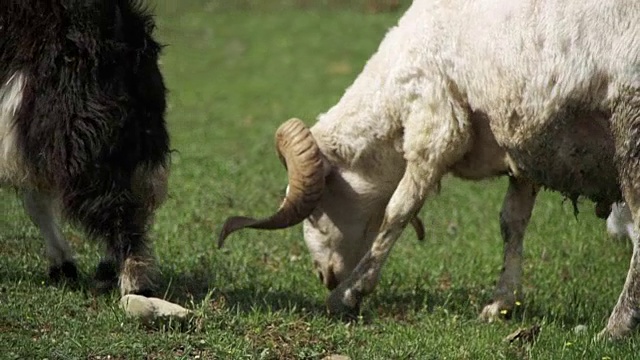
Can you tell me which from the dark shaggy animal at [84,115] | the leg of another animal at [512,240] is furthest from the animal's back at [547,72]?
the dark shaggy animal at [84,115]

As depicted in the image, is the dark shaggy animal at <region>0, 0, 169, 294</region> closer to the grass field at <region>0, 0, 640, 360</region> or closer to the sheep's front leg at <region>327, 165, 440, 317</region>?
the grass field at <region>0, 0, 640, 360</region>

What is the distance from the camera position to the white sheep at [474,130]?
22.1 ft

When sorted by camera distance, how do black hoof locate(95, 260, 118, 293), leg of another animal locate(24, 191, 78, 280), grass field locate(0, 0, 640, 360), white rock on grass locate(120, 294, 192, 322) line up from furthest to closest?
leg of another animal locate(24, 191, 78, 280)
black hoof locate(95, 260, 118, 293)
white rock on grass locate(120, 294, 192, 322)
grass field locate(0, 0, 640, 360)

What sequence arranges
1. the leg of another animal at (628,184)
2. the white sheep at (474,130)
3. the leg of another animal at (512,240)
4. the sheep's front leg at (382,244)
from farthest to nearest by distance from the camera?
the leg of another animal at (512,240) < the sheep's front leg at (382,244) < the white sheep at (474,130) < the leg of another animal at (628,184)

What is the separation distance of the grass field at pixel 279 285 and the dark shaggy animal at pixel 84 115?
1.55ft

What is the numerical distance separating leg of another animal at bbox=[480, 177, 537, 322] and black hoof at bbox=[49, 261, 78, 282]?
2593 millimetres

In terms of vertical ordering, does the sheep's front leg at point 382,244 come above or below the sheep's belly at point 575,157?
below

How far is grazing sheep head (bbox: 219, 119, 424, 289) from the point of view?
8125 millimetres

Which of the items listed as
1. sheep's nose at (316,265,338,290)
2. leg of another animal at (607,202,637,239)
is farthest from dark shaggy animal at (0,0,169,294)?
leg of another animal at (607,202,637,239)

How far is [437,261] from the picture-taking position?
30.8ft

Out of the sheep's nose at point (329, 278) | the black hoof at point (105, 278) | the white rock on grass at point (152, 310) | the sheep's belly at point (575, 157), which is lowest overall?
the sheep's nose at point (329, 278)

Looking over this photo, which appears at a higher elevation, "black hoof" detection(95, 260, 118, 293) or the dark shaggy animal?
the dark shaggy animal

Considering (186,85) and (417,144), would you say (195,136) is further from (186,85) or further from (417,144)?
(417,144)

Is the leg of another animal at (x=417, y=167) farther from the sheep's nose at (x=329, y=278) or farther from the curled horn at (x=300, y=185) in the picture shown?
the curled horn at (x=300, y=185)
